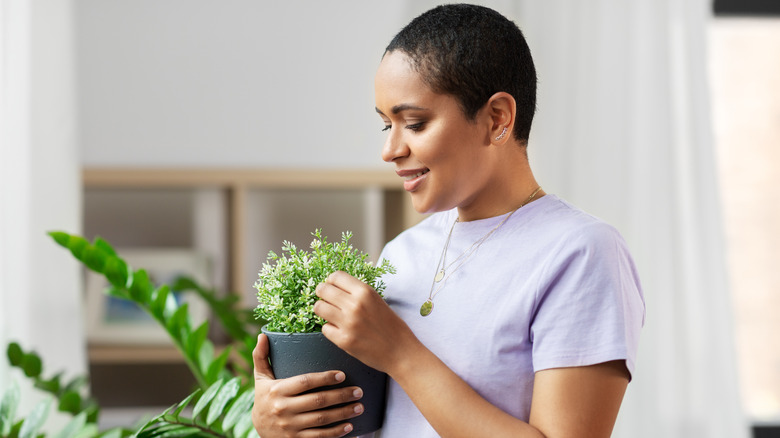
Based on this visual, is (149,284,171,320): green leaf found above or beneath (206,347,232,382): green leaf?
above

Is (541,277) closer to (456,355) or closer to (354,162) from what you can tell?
(456,355)

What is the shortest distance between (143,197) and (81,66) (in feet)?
1.68

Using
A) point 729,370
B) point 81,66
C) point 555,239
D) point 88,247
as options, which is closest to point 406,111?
point 555,239

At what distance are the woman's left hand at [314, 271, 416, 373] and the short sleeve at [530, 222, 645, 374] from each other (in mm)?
131

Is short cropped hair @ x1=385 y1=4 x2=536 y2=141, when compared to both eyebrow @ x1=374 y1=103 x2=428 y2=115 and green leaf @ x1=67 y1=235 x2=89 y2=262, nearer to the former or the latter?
eyebrow @ x1=374 y1=103 x2=428 y2=115

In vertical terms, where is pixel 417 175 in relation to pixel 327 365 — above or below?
above

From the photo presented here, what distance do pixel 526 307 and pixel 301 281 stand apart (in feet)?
0.76

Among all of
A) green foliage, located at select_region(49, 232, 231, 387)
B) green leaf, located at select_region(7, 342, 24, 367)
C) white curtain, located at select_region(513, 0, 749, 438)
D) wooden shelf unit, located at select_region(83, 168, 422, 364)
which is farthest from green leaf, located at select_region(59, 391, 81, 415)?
white curtain, located at select_region(513, 0, 749, 438)

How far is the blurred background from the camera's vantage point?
2086 millimetres

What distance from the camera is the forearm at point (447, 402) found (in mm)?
707

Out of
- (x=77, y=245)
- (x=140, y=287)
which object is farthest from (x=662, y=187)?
(x=77, y=245)

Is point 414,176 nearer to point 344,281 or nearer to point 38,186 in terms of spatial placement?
point 344,281

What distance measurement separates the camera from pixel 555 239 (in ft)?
2.49

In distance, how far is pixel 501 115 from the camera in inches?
30.5
